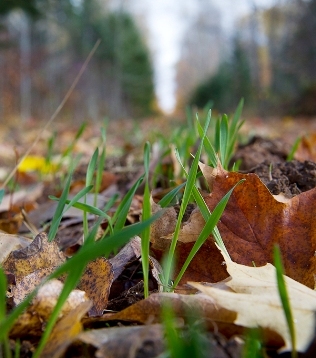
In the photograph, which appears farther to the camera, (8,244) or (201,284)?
(8,244)

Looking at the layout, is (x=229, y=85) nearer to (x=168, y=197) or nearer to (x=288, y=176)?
(x=288, y=176)

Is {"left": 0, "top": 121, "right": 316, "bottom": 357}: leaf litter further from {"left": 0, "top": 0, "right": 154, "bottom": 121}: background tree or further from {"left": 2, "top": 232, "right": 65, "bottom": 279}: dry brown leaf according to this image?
{"left": 0, "top": 0, "right": 154, "bottom": 121}: background tree

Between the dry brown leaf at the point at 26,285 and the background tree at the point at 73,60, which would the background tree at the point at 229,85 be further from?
the dry brown leaf at the point at 26,285

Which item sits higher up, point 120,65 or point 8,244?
point 120,65

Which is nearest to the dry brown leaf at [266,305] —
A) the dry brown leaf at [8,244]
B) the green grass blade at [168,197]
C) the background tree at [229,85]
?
the green grass blade at [168,197]

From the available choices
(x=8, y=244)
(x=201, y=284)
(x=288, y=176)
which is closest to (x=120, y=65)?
(x=288, y=176)

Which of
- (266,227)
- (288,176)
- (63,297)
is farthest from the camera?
(288,176)

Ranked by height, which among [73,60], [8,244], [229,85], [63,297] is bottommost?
[229,85]
